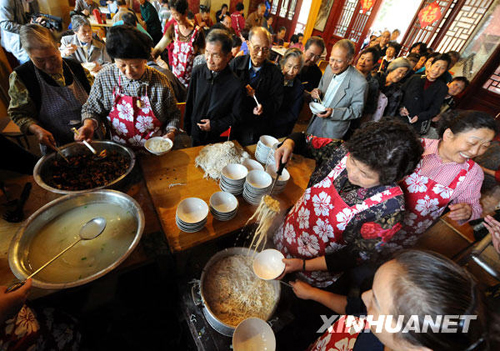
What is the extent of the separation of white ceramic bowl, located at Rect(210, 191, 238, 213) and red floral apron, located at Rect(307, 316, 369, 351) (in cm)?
119

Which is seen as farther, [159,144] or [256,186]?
[159,144]

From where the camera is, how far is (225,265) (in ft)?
6.57

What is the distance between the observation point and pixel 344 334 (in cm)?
132

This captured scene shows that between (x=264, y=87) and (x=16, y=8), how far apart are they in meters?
5.38

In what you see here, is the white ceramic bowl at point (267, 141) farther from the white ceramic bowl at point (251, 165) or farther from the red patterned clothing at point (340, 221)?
the red patterned clothing at point (340, 221)

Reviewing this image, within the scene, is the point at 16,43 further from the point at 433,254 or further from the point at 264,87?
the point at 433,254

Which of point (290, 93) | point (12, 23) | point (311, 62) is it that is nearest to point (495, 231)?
point (290, 93)

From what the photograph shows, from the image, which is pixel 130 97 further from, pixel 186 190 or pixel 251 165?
pixel 251 165

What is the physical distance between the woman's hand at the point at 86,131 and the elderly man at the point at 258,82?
2035 mm

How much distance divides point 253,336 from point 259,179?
4.56 ft

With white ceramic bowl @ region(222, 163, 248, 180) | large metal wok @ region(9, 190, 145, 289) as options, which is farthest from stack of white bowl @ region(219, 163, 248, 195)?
large metal wok @ region(9, 190, 145, 289)

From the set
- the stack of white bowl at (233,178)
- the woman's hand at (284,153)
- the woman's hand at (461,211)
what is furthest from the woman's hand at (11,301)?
the woman's hand at (461,211)

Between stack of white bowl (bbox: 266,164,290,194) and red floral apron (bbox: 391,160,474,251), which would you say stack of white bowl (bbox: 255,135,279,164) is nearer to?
stack of white bowl (bbox: 266,164,290,194)

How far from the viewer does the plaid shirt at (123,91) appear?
2367mm
